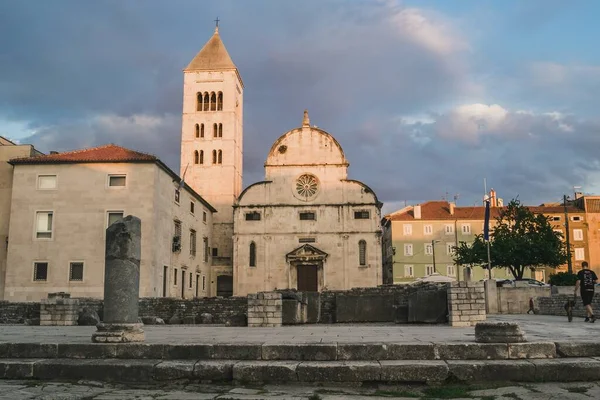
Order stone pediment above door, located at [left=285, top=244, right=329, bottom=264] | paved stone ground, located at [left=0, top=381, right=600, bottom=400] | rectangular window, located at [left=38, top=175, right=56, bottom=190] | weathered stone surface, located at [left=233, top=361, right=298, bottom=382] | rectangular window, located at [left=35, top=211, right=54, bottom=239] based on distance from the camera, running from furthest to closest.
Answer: stone pediment above door, located at [left=285, top=244, right=329, bottom=264] → rectangular window, located at [left=38, top=175, right=56, bottom=190] → rectangular window, located at [left=35, top=211, right=54, bottom=239] → weathered stone surface, located at [left=233, top=361, right=298, bottom=382] → paved stone ground, located at [left=0, top=381, right=600, bottom=400]

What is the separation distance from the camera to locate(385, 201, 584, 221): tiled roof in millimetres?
67562

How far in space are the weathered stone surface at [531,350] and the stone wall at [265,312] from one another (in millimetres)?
10734

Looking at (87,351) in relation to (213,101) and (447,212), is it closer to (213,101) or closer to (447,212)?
(213,101)

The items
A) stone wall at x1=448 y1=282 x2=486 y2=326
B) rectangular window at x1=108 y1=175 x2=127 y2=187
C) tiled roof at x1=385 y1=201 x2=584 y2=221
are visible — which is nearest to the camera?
stone wall at x1=448 y1=282 x2=486 y2=326

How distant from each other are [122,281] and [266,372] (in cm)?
383

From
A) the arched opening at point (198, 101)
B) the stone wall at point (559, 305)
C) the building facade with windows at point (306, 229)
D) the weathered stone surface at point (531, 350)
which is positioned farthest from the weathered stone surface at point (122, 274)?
the arched opening at point (198, 101)

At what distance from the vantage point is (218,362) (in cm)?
861

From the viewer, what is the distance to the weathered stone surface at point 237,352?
891cm

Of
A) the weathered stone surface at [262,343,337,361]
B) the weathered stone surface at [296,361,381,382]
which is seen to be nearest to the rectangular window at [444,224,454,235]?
the weathered stone surface at [262,343,337,361]

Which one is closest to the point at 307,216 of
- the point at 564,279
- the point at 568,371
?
the point at 564,279

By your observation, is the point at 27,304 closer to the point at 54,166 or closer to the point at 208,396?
the point at 54,166

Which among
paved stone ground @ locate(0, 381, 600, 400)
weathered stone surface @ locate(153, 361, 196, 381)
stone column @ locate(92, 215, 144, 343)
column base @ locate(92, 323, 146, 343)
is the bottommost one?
paved stone ground @ locate(0, 381, 600, 400)

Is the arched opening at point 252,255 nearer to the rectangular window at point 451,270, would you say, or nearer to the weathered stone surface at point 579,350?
the rectangular window at point 451,270

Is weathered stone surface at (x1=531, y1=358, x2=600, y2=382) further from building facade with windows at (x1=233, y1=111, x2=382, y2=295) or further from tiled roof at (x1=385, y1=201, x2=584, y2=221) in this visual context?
tiled roof at (x1=385, y1=201, x2=584, y2=221)
